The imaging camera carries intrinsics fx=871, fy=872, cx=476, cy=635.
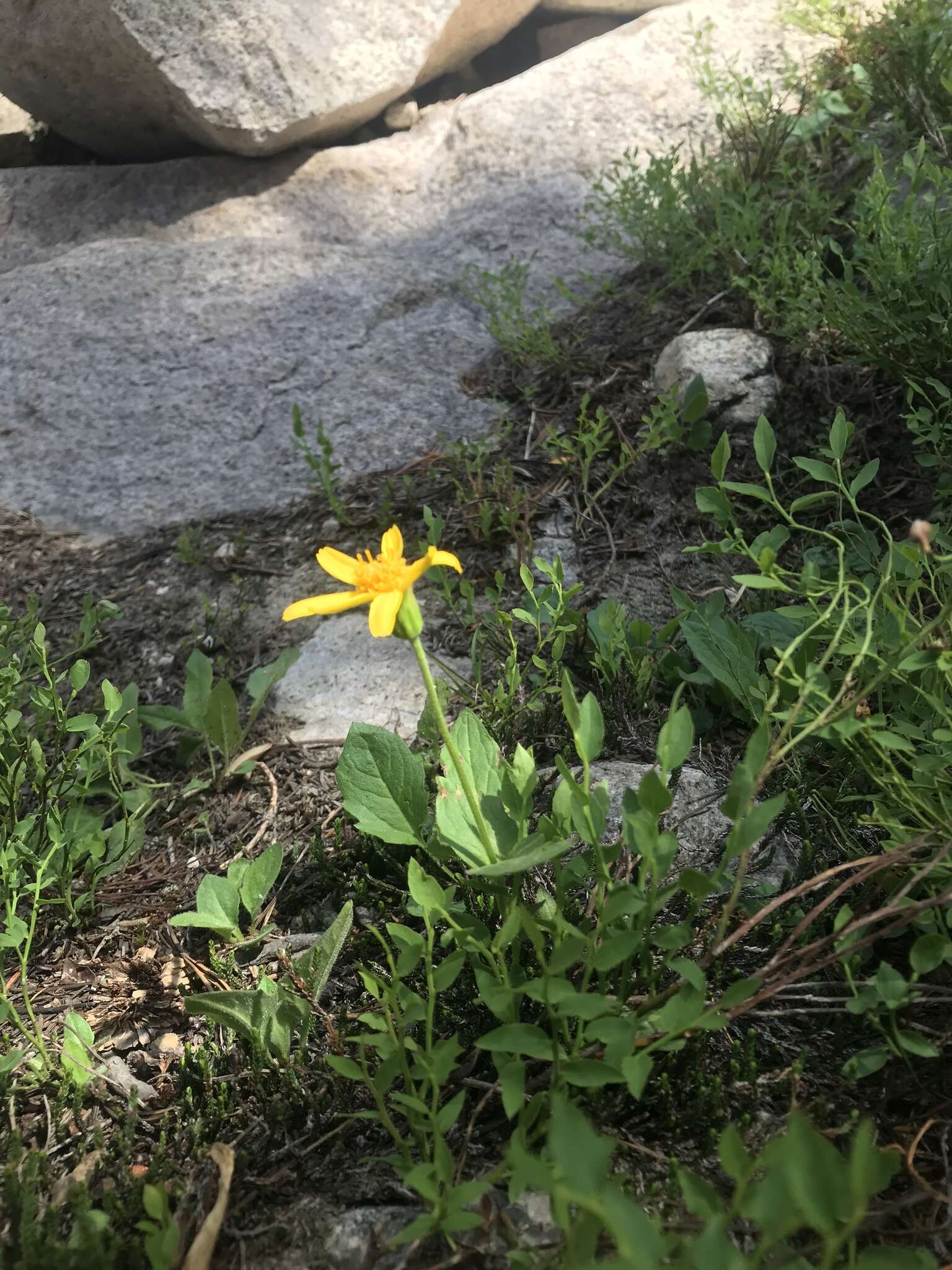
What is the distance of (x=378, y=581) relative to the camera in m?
1.28

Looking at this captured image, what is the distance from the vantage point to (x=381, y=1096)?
3.73ft

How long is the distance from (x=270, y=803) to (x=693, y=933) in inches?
39.6

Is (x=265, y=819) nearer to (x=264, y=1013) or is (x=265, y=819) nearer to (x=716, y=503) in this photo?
(x=264, y=1013)

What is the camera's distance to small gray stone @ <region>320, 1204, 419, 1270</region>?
113cm

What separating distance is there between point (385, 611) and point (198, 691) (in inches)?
44.9

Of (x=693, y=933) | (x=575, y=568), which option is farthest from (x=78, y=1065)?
(x=575, y=568)

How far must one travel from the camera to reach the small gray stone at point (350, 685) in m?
2.18

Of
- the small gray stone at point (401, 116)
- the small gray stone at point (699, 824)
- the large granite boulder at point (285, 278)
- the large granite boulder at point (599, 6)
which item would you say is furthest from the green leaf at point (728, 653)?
the large granite boulder at point (599, 6)

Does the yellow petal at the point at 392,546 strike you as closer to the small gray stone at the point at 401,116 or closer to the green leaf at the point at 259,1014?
the green leaf at the point at 259,1014

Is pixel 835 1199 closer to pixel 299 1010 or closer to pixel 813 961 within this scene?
pixel 813 961

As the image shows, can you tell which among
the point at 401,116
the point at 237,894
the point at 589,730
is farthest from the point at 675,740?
the point at 401,116

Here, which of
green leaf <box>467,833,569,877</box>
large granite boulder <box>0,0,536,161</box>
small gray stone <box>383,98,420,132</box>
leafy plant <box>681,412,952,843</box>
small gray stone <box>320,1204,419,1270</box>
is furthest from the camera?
small gray stone <box>383,98,420,132</box>

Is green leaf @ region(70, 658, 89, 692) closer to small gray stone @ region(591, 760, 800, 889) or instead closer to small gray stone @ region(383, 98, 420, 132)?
small gray stone @ region(591, 760, 800, 889)

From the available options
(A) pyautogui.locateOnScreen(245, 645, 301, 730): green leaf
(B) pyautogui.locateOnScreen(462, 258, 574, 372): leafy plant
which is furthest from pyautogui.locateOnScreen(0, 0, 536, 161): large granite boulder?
(A) pyautogui.locateOnScreen(245, 645, 301, 730): green leaf
